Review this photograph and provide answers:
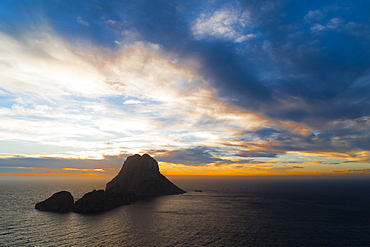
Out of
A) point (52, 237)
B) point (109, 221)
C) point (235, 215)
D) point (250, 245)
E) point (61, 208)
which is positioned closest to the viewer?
point (250, 245)

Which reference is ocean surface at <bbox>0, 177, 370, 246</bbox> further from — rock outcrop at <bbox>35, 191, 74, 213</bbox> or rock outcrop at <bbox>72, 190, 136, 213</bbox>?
rock outcrop at <bbox>72, 190, 136, 213</bbox>

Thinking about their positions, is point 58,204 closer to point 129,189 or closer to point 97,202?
point 97,202

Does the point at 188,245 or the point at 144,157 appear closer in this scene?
the point at 188,245

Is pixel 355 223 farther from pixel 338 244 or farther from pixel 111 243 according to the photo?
pixel 111 243

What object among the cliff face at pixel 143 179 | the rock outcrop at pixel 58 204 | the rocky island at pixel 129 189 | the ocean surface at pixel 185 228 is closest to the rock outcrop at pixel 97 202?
the rocky island at pixel 129 189

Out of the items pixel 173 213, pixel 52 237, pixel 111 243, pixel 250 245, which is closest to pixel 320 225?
pixel 250 245

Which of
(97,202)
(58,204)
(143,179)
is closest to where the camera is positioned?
(58,204)

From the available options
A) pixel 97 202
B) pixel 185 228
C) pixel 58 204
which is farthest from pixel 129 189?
pixel 185 228

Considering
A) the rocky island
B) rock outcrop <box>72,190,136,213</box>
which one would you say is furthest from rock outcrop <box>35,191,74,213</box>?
rock outcrop <box>72,190,136,213</box>
